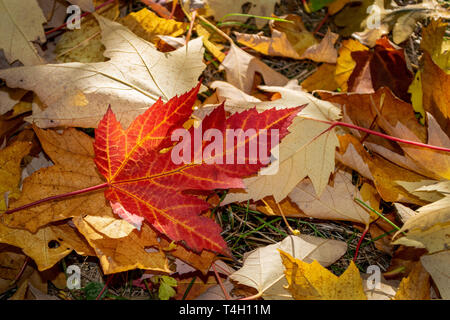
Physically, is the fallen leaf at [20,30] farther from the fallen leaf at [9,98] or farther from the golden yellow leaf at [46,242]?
the golden yellow leaf at [46,242]

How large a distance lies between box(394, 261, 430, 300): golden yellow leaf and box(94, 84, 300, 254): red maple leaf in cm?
50

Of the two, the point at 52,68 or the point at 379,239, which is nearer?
the point at 52,68

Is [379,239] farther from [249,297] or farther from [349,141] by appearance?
[249,297]

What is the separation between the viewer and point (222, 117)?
39.4 inches

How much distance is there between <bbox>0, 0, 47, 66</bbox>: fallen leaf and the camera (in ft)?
3.89

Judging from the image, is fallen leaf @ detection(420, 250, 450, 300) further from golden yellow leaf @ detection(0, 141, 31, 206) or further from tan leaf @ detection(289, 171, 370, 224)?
golden yellow leaf @ detection(0, 141, 31, 206)

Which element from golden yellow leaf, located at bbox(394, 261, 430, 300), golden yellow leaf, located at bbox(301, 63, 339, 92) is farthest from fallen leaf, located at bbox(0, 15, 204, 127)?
golden yellow leaf, located at bbox(394, 261, 430, 300)

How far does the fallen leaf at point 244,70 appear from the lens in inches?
54.5

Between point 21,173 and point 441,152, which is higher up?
point 441,152

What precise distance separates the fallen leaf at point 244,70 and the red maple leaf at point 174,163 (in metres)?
0.41

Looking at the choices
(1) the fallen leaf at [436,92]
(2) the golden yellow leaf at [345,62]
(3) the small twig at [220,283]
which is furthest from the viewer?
(2) the golden yellow leaf at [345,62]

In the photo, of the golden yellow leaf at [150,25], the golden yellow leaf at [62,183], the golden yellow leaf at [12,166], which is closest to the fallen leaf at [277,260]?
the golden yellow leaf at [62,183]

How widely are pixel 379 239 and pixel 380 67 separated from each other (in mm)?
609
